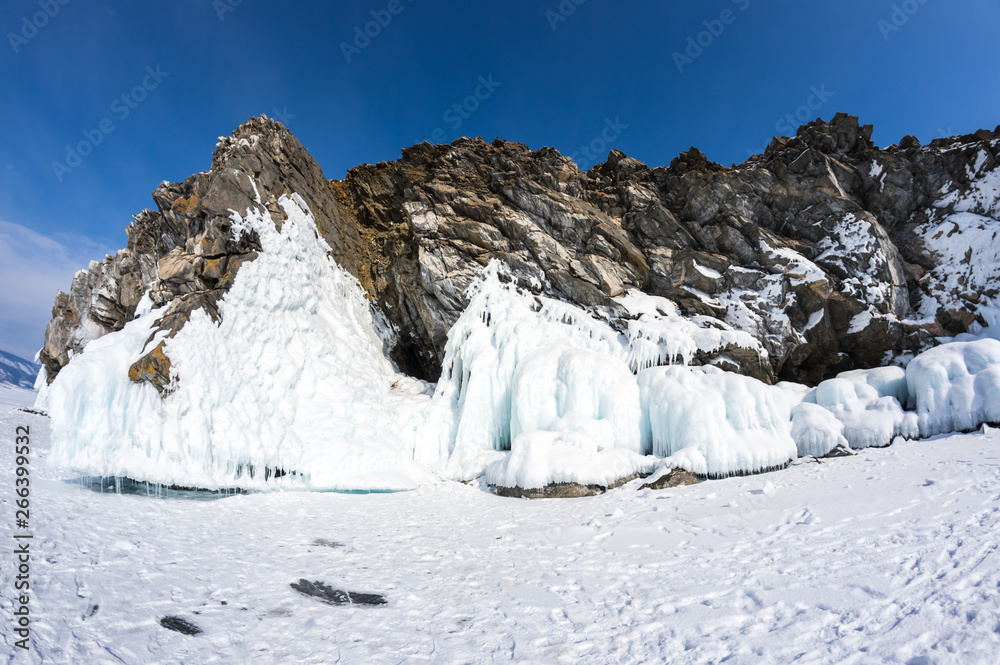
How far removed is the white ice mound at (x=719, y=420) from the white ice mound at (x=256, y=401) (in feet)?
26.0

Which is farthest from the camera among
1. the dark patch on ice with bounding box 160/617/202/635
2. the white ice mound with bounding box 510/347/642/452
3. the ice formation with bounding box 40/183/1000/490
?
the white ice mound with bounding box 510/347/642/452

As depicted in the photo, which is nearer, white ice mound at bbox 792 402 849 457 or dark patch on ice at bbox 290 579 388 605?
dark patch on ice at bbox 290 579 388 605

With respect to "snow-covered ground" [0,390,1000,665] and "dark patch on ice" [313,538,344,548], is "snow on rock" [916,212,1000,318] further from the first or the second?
"dark patch on ice" [313,538,344,548]

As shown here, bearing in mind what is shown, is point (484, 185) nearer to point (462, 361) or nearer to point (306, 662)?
point (462, 361)

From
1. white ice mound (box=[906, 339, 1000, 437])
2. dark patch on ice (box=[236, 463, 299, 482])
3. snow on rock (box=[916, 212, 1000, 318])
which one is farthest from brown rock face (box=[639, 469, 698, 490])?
snow on rock (box=[916, 212, 1000, 318])

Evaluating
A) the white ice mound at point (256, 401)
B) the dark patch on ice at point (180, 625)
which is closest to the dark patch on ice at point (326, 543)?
the dark patch on ice at point (180, 625)

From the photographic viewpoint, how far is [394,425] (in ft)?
49.9

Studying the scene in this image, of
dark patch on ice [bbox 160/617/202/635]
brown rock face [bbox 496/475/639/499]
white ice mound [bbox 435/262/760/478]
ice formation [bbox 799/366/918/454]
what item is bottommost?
brown rock face [bbox 496/475/639/499]

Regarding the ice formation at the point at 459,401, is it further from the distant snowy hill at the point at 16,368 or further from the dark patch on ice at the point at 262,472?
the distant snowy hill at the point at 16,368

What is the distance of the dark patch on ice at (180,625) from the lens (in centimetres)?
446

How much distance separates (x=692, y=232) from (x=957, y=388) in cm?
1163

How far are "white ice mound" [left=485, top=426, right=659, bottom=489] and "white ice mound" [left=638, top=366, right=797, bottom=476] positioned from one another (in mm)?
1304

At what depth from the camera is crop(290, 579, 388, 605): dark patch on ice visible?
215 inches

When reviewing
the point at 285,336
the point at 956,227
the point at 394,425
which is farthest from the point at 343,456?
the point at 956,227
